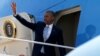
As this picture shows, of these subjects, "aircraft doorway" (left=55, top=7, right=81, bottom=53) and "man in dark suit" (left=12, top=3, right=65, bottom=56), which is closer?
"man in dark suit" (left=12, top=3, right=65, bottom=56)

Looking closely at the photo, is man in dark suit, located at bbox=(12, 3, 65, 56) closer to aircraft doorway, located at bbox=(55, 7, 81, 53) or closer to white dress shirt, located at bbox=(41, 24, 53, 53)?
white dress shirt, located at bbox=(41, 24, 53, 53)

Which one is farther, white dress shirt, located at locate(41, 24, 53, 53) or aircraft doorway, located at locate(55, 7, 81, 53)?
aircraft doorway, located at locate(55, 7, 81, 53)

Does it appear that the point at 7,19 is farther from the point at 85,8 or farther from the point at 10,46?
the point at 85,8

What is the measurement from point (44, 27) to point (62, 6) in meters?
0.46

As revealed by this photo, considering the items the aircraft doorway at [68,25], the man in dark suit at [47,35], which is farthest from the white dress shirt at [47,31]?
the aircraft doorway at [68,25]

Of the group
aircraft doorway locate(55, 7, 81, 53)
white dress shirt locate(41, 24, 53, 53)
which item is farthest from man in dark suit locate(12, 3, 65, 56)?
aircraft doorway locate(55, 7, 81, 53)

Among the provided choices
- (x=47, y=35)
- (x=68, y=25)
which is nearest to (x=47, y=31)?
(x=47, y=35)

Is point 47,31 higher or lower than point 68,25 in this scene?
lower

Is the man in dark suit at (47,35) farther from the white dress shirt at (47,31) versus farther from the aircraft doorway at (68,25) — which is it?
the aircraft doorway at (68,25)

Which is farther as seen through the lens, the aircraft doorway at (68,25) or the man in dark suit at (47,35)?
the aircraft doorway at (68,25)

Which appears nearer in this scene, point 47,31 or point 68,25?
point 47,31

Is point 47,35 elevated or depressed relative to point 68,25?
depressed

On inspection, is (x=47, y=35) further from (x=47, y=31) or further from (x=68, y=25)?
(x=68, y=25)

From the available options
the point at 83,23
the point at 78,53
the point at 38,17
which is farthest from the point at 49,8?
the point at 78,53
